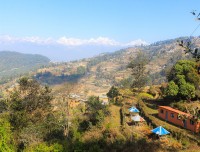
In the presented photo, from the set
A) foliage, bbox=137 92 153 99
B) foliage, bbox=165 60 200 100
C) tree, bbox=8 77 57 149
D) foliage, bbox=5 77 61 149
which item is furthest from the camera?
foliage, bbox=137 92 153 99

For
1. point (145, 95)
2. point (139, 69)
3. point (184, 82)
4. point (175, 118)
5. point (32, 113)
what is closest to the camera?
point (175, 118)

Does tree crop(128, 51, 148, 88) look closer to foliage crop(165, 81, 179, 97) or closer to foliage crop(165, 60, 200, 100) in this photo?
foliage crop(165, 60, 200, 100)

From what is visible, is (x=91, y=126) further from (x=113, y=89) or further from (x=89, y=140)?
(x=113, y=89)

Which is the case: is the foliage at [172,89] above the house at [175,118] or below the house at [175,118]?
above

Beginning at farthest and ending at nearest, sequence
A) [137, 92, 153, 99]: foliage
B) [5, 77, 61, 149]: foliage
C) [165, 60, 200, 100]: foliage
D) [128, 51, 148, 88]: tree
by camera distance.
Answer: [128, 51, 148, 88]: tree, [137, 92, 153, 99]: foliage, [165, 60, 200, 100]: foliage, [5, 77, 61, 149]: foliage

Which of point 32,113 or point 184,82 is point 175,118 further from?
point 32,113

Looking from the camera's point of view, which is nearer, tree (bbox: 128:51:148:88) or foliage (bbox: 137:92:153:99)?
foliage (bbox: 137:92:153:99)

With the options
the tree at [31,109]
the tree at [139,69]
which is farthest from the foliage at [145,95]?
the tree at [31,109]

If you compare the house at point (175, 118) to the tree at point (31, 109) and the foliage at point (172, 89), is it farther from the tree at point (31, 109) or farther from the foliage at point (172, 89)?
the tree at point (31, 109)

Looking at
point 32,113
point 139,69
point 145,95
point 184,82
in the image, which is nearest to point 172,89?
point 184,82

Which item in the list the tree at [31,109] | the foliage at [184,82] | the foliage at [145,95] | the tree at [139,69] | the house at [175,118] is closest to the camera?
the house at [175,118]

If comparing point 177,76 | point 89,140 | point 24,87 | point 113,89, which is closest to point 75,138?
point 89,140

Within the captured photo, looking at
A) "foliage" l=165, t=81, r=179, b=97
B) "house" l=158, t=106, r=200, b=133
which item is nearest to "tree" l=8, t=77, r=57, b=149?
"house" l=158, t=106, r=200, b=133

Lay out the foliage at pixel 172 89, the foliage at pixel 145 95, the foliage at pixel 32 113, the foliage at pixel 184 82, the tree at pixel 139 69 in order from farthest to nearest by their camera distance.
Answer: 1. the tree at pixel 139 69
2. the foliage at pixel 145 95
3. the foliage at pixel 172 89
4. the foliage at pixel 184 82
5. the foliage at pixel 32 113
